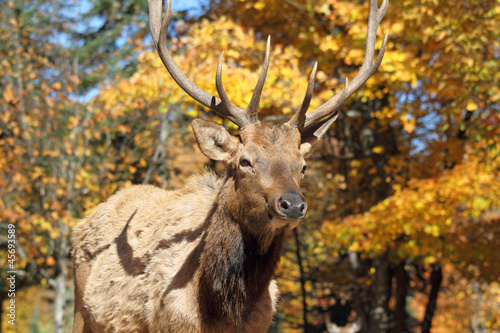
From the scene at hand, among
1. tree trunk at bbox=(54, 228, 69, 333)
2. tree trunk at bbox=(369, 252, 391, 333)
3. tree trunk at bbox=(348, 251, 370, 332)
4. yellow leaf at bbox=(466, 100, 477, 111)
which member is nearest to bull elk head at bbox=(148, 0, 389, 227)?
yellow leaf at bbox=(466, 100, 477, 111)

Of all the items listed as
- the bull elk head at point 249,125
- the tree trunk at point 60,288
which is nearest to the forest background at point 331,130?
the tree trunk at point 60,288

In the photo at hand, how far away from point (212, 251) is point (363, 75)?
2384mm

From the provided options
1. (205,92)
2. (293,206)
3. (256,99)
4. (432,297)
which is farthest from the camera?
(432,297)

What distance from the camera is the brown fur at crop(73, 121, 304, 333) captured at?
399 cm

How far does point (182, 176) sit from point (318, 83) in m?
4.12

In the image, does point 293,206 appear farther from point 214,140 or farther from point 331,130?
point 331,130

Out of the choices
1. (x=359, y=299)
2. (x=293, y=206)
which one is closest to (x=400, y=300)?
(x=359, y=299)

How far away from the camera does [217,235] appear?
412 centimetres

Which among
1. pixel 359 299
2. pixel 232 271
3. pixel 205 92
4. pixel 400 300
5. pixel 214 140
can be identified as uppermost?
pixel 205 92

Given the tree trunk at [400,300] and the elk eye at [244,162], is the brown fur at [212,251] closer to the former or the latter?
the elk eye at [244,162]

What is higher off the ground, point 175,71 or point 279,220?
point 175,71

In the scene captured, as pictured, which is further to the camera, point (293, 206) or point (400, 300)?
point (400, 300)

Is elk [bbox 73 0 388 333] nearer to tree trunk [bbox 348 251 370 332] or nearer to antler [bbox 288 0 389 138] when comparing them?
antler [bbox 288 0 389 138]

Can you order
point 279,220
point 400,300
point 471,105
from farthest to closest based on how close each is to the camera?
point 400,300 → point 471,105 → point 279,220
